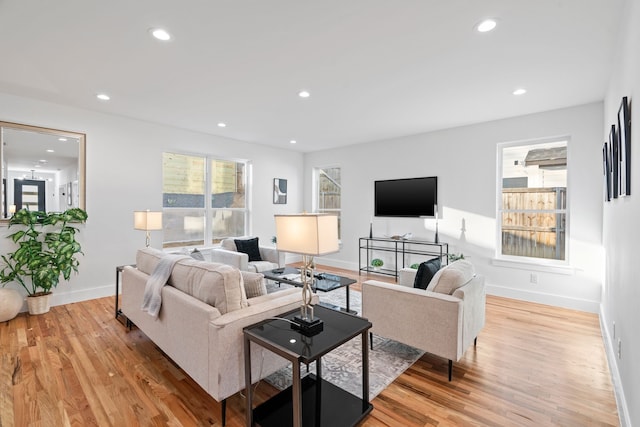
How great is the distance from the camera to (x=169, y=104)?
12.7ft

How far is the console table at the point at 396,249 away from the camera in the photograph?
16.6ft

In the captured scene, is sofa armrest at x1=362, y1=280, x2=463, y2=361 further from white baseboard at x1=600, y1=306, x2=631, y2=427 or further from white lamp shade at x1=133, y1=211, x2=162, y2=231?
white lamp shade at x1=133, y1=211, x2=162, y2=231

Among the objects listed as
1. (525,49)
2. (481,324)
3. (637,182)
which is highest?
(525,49)

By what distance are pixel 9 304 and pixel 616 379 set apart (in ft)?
18.9

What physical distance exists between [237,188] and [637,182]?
5.72m

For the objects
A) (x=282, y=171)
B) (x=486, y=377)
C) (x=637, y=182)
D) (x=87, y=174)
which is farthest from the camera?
(x=282, y=171)

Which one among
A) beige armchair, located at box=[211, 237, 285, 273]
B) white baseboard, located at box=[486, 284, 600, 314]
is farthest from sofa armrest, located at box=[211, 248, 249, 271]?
white baseboard, located at box=[486, 284, 600, 314]

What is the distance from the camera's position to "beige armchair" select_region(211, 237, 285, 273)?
4.43 m

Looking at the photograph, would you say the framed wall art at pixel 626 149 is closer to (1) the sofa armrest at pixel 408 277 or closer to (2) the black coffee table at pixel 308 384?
(1) the sofa armrest at pixel 408 277

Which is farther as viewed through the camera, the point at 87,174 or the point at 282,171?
the point at 282,171

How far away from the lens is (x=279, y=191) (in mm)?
6754

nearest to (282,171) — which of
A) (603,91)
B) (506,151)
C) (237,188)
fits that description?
(237,188)

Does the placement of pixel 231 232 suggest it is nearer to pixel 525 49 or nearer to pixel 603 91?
pixel 525 49

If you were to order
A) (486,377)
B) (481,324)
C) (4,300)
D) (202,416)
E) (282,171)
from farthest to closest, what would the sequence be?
(282,171)
(4,300)
(481,324)
(486,377)
(202,416)
